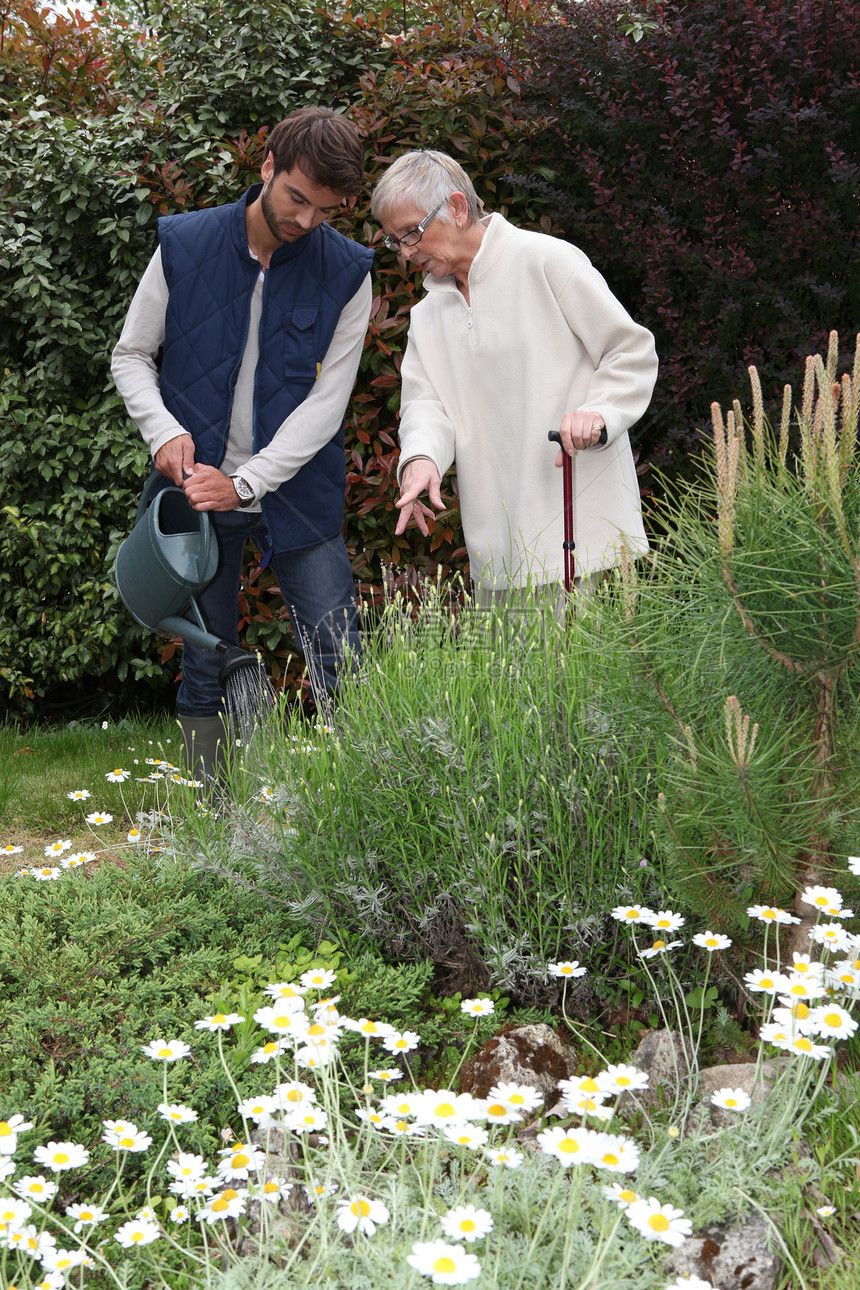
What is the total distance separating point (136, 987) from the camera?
7.20 feet

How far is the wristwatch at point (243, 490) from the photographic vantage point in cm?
325

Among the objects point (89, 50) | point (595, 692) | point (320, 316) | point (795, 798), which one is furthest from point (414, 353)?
point (89, 50)

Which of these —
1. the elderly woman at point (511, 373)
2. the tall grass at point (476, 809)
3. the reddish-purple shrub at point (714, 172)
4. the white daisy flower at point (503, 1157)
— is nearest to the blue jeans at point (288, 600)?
the elderly woman at point (511, 373)

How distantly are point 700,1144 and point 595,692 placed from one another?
897mm

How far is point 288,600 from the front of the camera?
12.1 ft

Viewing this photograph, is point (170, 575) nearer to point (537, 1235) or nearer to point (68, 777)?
point (68, 777)

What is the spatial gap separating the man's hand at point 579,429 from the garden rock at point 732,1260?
178cm

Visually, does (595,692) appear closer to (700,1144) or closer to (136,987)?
(700,1144)

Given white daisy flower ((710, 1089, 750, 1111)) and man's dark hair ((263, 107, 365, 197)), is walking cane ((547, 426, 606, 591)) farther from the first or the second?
white daisy flower ((710, 1089, 750, 1111))

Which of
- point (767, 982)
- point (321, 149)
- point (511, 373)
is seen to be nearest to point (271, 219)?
point (321, 149)

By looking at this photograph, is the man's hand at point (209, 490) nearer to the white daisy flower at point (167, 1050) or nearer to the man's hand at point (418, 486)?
the man's hand at point (418, 486)

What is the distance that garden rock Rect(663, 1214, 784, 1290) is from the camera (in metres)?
1.46

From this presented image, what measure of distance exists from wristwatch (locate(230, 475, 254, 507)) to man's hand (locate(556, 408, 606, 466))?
3.43 feet

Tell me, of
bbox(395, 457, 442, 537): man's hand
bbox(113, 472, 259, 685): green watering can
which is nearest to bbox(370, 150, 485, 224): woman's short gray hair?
bbox(395, 457, 442, 537): man's hand
